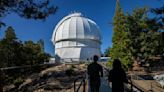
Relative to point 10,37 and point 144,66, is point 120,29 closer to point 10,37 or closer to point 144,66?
point 144,66

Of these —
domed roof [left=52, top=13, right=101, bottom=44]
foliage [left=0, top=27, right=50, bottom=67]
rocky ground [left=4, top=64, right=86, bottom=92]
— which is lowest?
rocky ground [left=4, top=64, right=86, bottom=92]

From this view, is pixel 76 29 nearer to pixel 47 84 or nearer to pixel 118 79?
pixel 47 84

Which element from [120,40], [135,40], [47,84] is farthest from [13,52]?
[47,84]

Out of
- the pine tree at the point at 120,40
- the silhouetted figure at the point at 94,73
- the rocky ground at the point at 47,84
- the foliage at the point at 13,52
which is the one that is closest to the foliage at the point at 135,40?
the pine tree at the point at 120,40

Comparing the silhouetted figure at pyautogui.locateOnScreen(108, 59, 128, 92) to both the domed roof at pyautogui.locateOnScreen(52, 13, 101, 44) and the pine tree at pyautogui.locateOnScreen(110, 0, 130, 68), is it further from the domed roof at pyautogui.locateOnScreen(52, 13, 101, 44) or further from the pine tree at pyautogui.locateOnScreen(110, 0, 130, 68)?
the domed roof at pyautogui.locateOnScreen(52, 13, 101, 44)

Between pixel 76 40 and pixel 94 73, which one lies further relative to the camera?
pixel 76 40

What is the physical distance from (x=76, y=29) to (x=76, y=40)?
7.79 feet

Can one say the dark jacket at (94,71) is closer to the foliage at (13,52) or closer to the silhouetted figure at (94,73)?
the silhouetted figure at (94,73)

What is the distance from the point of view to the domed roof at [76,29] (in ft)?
233

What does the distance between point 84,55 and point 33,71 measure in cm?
3014

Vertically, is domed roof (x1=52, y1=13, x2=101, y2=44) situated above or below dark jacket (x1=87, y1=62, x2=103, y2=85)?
above

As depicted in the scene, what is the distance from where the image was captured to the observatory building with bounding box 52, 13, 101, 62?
233 feet

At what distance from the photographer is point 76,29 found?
2805 inches

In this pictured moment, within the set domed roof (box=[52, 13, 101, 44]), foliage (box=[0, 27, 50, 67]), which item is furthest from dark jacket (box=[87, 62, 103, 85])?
domed roof (box=[52, 13, 101, 44])
